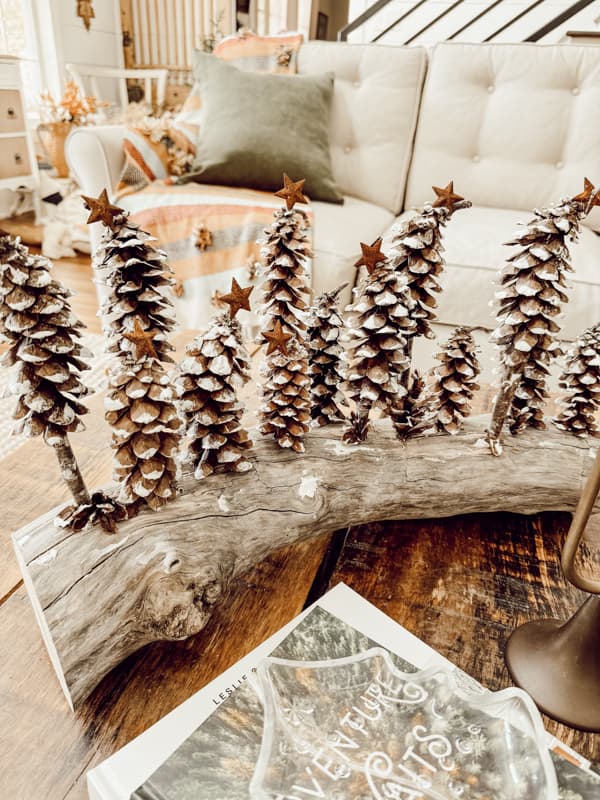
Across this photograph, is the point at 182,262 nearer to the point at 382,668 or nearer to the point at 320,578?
the point at 320,578

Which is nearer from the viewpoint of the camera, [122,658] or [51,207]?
[122,658]

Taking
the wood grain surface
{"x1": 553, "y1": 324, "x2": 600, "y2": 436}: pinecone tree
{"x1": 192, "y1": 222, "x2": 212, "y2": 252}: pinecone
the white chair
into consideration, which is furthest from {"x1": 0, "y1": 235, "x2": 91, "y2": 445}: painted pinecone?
the white chair

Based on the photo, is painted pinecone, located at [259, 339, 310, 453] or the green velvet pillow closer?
painted pinecone, located at [259, 339, 310, 453]

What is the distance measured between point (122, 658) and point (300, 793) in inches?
8.4

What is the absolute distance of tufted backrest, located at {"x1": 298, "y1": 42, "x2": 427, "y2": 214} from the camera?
79.2 inches

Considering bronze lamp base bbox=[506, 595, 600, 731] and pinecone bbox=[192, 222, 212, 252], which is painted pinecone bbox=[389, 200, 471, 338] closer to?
bronze lamp base bbox=[506, 595, 600, 731]

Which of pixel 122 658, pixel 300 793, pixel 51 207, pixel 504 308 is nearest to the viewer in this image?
pixel 300 793

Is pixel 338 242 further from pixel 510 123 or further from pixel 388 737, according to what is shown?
pixel 388 737

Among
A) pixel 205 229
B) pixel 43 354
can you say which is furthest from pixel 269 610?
pixel 205 229

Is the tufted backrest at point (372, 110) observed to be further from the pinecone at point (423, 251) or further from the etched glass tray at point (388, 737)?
the etched glass tray at point (388, 737)

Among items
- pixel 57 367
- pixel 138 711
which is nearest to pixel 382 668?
pixel 138 711

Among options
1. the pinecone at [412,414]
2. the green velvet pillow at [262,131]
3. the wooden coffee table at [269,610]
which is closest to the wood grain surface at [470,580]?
the wooden coffee table at [269,610]

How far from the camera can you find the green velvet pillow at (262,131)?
6.06ft

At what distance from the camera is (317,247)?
1642 mm
